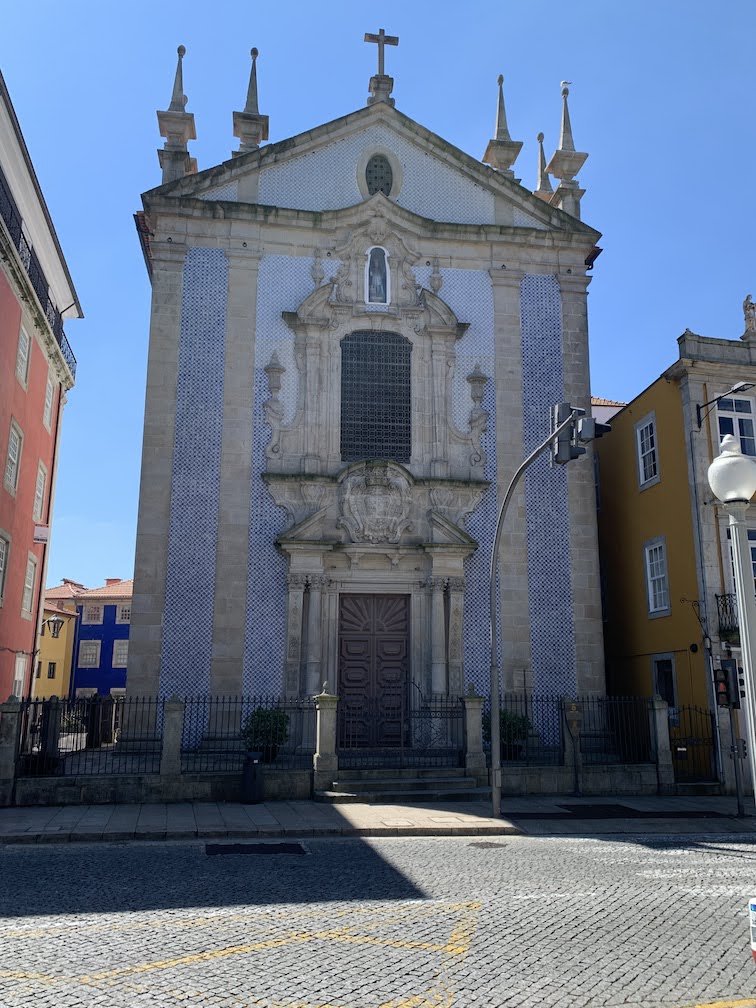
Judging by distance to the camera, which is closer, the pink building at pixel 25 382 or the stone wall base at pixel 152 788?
the stone wall base at pixel 152 788

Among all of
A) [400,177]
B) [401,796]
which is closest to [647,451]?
[400,177]

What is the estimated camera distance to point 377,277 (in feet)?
73.3

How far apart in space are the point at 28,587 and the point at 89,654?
3123 cm

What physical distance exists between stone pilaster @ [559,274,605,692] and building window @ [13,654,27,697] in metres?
15.6

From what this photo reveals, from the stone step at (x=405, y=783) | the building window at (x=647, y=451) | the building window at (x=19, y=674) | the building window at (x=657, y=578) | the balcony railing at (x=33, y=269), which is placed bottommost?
the stone step at (x=405, y=783)

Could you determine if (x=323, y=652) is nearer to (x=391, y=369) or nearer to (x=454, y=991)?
(x=391, y=369)

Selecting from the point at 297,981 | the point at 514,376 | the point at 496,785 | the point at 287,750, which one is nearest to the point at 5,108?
the point at 514,376

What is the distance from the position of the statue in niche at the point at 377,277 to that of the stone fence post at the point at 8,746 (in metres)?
12.5

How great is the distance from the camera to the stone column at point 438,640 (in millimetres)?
19703

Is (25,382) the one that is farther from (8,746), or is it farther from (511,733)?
(511,733)

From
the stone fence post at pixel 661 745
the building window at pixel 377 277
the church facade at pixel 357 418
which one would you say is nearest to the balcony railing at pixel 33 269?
the church facade at pixel 357 418

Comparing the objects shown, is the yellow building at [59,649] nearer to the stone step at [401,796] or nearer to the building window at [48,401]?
the building window at [48,401]

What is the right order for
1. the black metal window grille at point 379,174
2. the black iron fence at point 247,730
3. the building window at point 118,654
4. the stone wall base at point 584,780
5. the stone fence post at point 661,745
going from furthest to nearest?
1. the building window at point 118,654
2. the black metal window grille at point 379,174
3. the black iron fence at point 247,730
4. the stone fence post at point 661,745
5. the stone wall base at point 584,780

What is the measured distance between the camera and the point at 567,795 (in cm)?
1723
